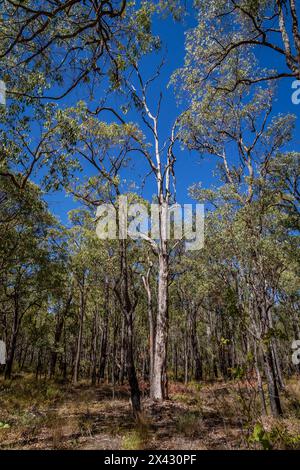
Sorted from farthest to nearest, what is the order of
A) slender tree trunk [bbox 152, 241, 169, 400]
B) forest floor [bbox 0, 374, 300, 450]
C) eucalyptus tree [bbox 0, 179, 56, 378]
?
eucalyptus tree [bbox 0, 179, 56, 378], slender tree trunk [bbox 152, 241, 169, 400], forest floor [bbox 0, 374, 300, 450]

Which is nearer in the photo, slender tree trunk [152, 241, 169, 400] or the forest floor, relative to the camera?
the forest floor

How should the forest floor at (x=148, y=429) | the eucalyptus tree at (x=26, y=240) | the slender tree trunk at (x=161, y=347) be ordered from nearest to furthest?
the forest floor at (x=148, y=429)
the slender tree trunk at (x=161, y=347)
the eucalyptus tree at (x=26, y=240)

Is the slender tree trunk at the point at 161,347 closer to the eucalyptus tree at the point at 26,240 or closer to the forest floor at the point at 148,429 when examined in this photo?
the forest floor at the point at 148,429

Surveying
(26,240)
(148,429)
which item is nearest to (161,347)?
(148,429)

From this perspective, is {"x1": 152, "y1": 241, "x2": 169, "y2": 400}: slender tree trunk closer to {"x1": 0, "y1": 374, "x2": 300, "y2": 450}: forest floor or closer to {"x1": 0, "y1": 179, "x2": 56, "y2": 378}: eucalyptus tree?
{"x1": 0, "y1": 374, "x2": 300, "y2": 450}: forest floor

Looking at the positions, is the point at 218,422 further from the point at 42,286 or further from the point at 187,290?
the point at 187,290

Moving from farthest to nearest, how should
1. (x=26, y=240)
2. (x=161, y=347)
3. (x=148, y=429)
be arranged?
(x=26, y=240), (x=161, y=347), (x=148, y=429)

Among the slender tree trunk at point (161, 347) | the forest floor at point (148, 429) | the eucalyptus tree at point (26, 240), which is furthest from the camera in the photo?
the eucalyptus tree at point (26, 240)

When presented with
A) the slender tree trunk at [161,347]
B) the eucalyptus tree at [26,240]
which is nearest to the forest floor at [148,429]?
the slender tree trunk at [161,347]

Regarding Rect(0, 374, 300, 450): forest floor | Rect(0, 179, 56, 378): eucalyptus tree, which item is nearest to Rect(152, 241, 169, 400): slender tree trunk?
Rect(0, 374, 300, 450): forest floor

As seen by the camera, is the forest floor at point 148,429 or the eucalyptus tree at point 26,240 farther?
the eucalyptus tree at point 26,240

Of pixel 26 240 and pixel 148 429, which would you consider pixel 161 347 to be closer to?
pixel 148 429

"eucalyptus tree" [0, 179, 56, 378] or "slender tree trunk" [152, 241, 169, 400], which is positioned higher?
"eucalyptus tree" [0, 179, 56, 378]

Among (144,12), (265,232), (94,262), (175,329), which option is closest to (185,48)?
(144,12)
